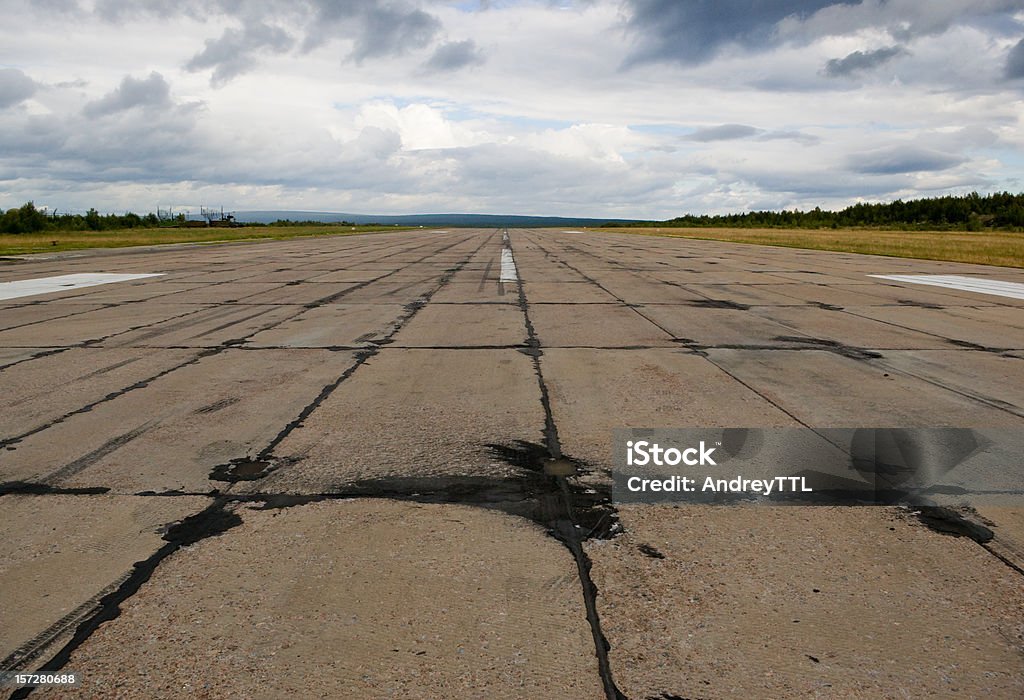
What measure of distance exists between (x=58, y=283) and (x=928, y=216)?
321ft

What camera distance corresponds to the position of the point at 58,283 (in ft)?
61.0

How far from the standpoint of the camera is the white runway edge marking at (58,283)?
53.6 feet

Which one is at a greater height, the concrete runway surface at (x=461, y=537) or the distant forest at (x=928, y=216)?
the distant forest at (x=928, y=216)

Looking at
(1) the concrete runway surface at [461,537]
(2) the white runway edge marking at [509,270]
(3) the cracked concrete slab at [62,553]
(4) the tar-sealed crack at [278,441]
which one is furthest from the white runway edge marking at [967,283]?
(3) the cracked concrete slab at [62,553]

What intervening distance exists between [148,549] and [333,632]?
1.34 meters

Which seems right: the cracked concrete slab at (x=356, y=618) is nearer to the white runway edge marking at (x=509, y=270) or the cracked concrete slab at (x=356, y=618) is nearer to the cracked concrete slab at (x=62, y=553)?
the cracked concrete slab at (x=62, y=553)

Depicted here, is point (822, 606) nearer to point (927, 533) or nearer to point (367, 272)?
point (927, 533)

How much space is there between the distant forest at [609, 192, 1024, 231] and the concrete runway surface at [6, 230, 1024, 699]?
3218 inches

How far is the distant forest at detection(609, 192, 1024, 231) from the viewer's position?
3238 inches

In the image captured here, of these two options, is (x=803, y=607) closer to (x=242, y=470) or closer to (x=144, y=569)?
(x=144, y=569)

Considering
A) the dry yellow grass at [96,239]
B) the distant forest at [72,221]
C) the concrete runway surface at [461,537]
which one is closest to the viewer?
the concrete runway surface at [461,537]

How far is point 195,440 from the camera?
5.70m

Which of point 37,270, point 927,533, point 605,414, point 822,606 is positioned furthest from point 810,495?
point 37,270

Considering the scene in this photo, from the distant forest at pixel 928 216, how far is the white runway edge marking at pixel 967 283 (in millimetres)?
64165
